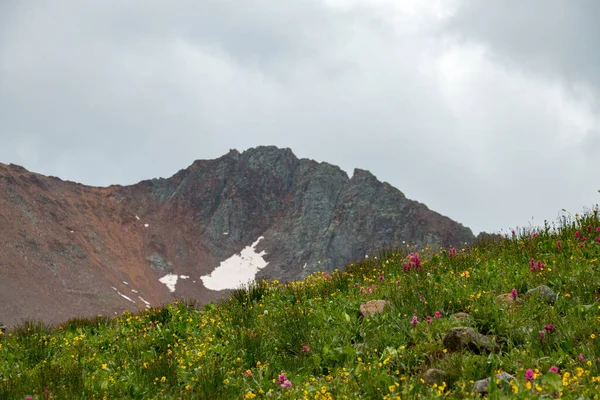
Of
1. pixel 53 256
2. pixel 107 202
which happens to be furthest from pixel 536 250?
pixel 107 202

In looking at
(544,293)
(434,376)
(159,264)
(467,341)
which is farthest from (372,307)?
(159,264)

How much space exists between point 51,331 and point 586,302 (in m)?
11.8

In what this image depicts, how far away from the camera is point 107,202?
607ft

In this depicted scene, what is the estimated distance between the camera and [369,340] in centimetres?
712

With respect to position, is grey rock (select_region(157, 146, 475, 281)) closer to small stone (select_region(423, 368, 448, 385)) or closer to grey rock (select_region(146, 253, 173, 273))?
grey rock (select_region(146, 253, 173, 273))

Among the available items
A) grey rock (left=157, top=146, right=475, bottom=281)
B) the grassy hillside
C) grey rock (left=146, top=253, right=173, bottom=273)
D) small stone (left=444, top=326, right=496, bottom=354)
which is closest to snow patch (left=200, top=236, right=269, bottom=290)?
grey rock (left=157, top=146, right=475, bottom=281)

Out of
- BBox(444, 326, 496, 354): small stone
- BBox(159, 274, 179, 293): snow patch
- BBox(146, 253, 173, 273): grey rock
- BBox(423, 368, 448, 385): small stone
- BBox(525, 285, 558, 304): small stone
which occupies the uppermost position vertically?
BBox(146, 253, 173, 273): grey rock

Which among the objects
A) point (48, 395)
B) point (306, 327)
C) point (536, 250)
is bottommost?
point (48, 395)

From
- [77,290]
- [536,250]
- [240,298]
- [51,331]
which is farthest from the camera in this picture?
[77,290]

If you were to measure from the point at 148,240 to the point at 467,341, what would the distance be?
7056 inches

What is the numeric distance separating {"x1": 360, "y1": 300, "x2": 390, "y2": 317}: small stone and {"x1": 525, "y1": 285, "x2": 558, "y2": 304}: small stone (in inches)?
87.1

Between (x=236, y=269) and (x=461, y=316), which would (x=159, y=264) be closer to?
(x=236, y=269)

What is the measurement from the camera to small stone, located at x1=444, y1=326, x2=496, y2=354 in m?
6.23

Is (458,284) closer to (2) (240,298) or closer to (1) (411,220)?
(2) (240,298)
